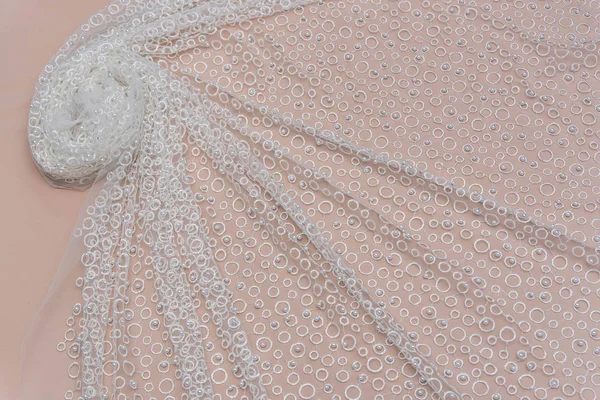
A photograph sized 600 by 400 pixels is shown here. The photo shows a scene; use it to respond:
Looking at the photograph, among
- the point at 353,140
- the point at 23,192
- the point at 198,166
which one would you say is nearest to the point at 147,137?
the point at 198,166

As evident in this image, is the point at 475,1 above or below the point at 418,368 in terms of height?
above

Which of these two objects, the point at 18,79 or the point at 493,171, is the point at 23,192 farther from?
the point at 493,171

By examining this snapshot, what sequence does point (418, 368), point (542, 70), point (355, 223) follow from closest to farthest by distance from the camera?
point (418, 368)
point (355, 223)
point (542, 70)
